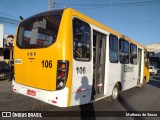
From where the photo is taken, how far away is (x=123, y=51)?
9.45 metres

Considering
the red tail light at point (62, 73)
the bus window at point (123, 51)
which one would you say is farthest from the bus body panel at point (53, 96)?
the bus window at point (123, 51)

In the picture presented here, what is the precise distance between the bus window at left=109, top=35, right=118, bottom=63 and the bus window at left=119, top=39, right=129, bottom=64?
564mm

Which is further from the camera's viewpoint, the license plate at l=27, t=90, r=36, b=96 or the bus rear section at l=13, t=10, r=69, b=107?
the license plate at l=27, t=90, r=36, b=96

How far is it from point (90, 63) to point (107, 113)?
80.3 inches

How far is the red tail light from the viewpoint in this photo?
548cm

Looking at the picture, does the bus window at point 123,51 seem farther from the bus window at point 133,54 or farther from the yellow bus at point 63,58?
the yellow bus at point 63,58

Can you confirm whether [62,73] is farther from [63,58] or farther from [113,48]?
[113,48]

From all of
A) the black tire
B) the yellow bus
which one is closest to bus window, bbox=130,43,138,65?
the black tire

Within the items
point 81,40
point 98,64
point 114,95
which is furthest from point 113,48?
point 81,40

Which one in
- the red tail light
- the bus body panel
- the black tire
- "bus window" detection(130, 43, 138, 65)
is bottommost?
the black tire

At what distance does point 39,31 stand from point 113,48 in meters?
3.17

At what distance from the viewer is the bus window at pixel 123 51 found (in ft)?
30.0

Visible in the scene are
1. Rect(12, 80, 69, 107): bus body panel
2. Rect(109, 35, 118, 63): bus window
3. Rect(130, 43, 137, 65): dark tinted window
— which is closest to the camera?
Rect(12, 80, 69, 107): bus body panel

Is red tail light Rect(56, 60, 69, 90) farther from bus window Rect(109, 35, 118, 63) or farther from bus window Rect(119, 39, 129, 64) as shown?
bus window Rect(119, 39, 129, 64)
